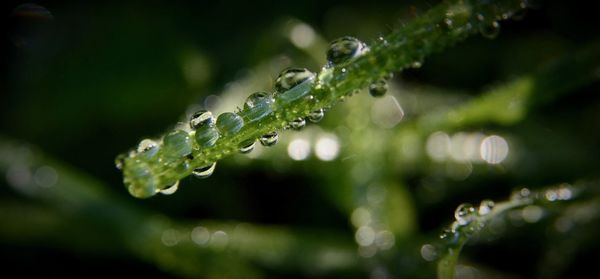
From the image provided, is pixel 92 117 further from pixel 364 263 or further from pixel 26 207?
pixel 364 263

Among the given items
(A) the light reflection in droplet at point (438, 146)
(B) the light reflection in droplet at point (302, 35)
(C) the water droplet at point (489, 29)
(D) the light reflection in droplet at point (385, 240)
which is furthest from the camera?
(B) the light reflection in droplet at point (302, 35)

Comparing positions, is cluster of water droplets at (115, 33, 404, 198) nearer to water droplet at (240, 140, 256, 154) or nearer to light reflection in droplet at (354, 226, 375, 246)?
water droplet at (240, 140, 256, 154)

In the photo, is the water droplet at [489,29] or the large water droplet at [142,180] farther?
the water droplet at [489,29]

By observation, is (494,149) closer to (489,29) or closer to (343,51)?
(489,29)

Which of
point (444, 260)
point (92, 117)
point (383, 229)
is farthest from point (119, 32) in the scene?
point (444, 260)

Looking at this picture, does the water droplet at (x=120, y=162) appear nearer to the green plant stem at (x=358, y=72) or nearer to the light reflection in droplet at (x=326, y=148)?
the green plant stem at (x=358, y=72)

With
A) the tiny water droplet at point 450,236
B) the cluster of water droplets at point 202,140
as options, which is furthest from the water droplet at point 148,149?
the tiny water droplet at point 450,236

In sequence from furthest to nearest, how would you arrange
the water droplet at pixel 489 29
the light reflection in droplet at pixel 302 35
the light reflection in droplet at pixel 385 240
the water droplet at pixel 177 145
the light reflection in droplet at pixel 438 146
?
the light reflection in droplet at pixel 302 35 → the light reflection in droplet at pixel 438 146 → the light reflection in droplet at pixel 385 240 → the water droplet at pixel 489 29 → the water droplet at pixel 177 145
